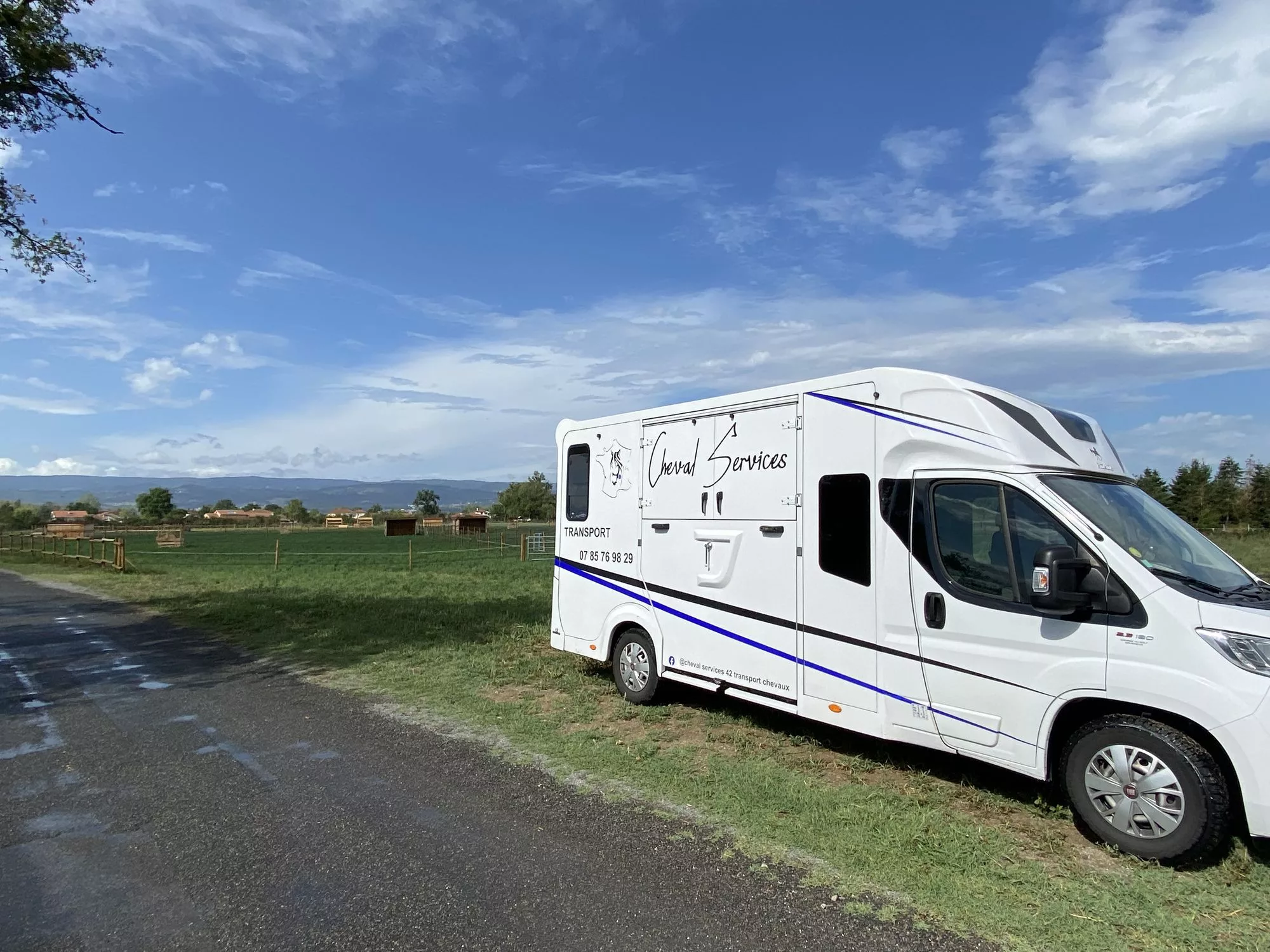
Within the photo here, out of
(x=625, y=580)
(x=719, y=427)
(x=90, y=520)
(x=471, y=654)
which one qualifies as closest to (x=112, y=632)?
(x=471, y=654)

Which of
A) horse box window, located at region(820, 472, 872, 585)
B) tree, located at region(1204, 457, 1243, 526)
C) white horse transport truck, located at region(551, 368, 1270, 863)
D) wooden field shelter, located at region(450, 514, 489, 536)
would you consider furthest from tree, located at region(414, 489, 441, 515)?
horse box window, located at region(820, 472, 872, 585)

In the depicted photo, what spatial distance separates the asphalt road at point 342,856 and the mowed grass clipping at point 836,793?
1.32 feet

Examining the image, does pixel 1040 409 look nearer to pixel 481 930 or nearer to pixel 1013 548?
pixel 1013 548

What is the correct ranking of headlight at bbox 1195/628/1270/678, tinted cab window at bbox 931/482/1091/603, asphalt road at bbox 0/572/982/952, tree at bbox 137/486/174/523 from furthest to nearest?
tree at bbox 137/486/174/523 → tinted cab window at bbox 931/482/1091/603 → headlight at bbox 1195/628/1270/678 → asphalt road at bbox 0/572/982/952

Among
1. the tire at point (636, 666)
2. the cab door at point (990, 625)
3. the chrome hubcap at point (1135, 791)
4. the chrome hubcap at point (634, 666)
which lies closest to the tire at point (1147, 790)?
the chrome hubcap at point (1135, 791)

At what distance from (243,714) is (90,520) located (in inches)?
3624

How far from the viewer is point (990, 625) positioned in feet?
15.0

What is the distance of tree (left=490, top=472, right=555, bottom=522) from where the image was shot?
407 feet

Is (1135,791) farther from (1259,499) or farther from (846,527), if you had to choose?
(1259,499)

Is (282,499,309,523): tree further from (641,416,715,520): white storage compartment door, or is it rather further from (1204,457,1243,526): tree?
(641,416,715,520): white storage compartment door

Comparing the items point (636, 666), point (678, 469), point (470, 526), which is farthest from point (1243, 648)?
point (470, 526)

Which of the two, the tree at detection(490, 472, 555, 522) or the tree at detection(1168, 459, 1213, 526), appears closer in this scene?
the tree at detection(1168, 459, 1213, 526)

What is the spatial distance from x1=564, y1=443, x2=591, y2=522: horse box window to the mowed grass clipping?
1853 mm

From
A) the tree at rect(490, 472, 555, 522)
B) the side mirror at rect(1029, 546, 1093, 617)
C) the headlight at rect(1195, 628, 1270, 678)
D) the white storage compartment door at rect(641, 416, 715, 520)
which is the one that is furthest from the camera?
the tree at rect(490, 472, 555, 522)
